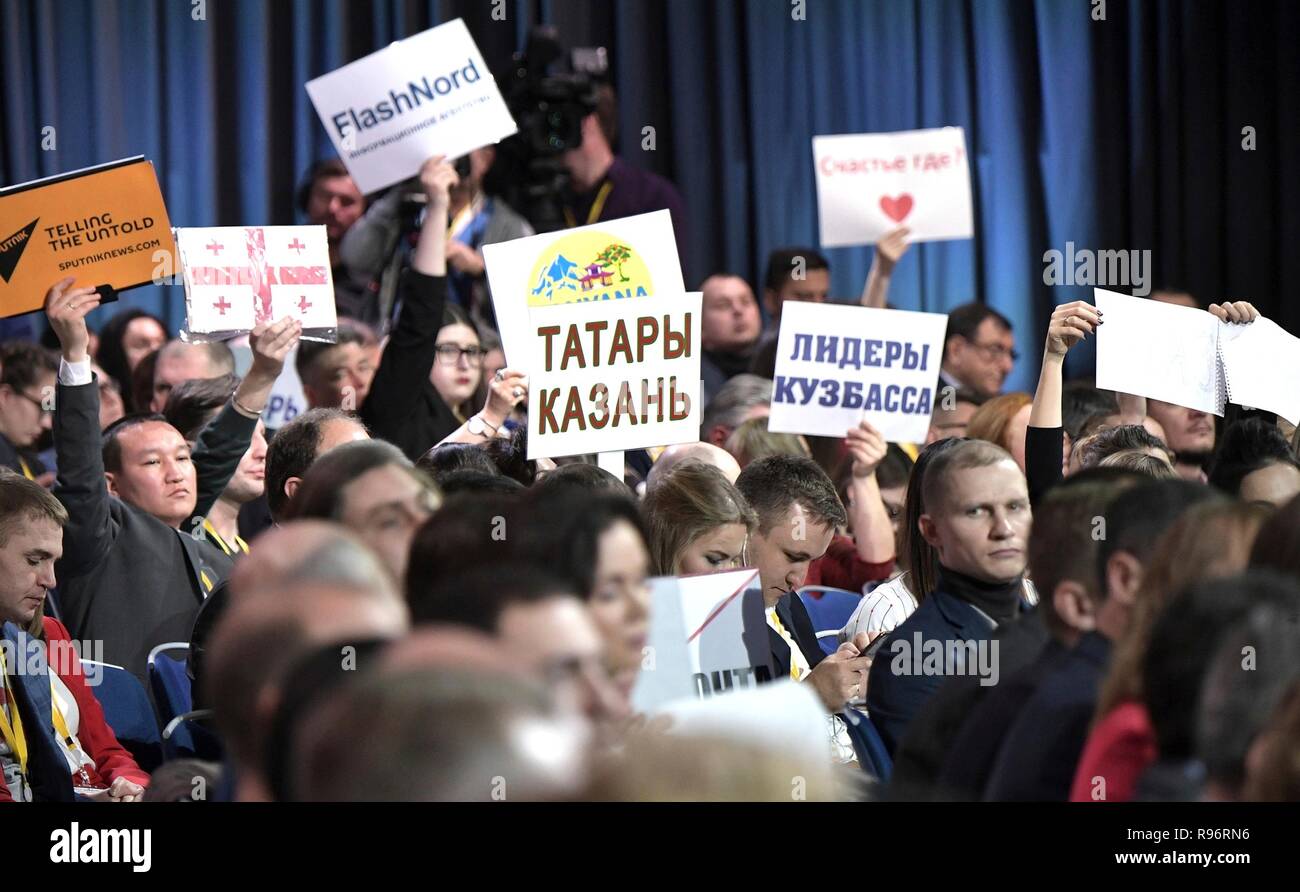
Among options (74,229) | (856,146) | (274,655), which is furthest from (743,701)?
(856,146)

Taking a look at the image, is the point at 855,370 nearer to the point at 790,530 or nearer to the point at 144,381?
the point at 790,530

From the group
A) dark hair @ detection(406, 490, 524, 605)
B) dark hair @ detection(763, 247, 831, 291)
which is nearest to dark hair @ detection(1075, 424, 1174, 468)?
dark hair @ detection(406, 490, 524, 605)

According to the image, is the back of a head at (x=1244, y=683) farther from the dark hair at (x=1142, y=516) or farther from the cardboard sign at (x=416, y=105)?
the cardboard sign at (x=416, y=105)

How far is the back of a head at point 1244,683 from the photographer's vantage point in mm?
1786

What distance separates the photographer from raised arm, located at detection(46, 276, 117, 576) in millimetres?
4121

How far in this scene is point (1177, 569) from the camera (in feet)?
7.32

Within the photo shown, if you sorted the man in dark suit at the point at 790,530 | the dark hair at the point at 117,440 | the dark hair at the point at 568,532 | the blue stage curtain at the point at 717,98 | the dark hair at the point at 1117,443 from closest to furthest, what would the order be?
1. the dark hair at the point at 568,532
2. the man in dark suit at the point at 790,530
3. the dark hair at the point at 1117,443
4. the dark hair at the point at 117,440
5. the blue stage curtain at the point at 717,98

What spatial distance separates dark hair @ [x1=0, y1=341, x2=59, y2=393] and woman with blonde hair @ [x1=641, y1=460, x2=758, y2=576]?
10.8 ft

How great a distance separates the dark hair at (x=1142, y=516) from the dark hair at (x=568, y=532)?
0.65 metres

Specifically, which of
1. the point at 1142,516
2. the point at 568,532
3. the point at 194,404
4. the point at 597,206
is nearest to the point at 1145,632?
the point at 1142,516

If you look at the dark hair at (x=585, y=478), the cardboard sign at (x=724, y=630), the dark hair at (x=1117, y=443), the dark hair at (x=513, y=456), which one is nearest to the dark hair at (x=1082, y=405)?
the dark hair at (x=1117, y=443)
